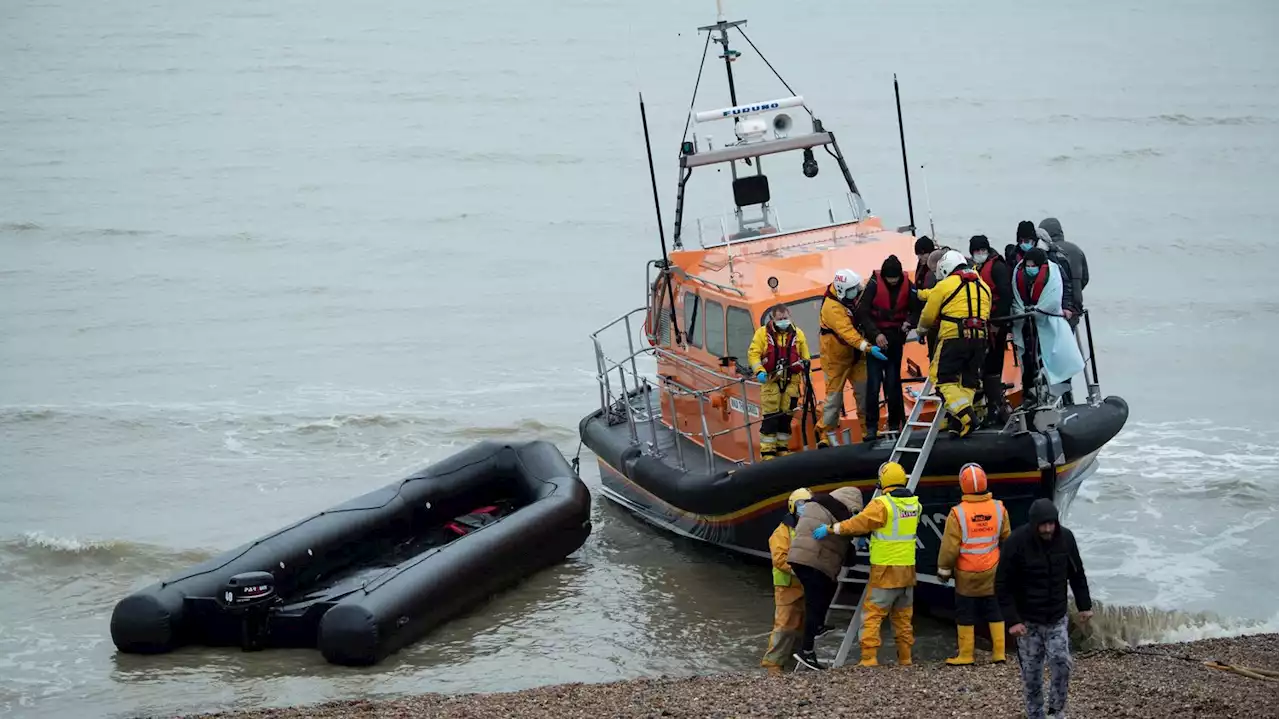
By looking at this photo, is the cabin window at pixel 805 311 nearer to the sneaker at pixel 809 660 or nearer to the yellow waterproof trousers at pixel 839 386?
the yellow waterproof trousers at pixel 839 386

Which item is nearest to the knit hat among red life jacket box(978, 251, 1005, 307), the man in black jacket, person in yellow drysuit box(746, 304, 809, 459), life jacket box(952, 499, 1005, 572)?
red life jacket box(978, 251, 1005, 307)

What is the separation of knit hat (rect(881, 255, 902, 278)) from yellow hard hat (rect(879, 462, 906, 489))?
1196 mm

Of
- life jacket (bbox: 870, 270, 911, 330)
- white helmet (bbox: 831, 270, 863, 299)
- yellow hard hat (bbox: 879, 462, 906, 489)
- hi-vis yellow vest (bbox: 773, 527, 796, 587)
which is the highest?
white helmet (bbox: 831, 270, 863, 299)

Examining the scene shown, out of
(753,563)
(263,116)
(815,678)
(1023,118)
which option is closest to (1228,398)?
(753,563)

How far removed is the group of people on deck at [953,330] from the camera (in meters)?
7.51

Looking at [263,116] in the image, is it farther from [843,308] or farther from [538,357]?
[843,308]

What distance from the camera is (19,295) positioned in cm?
1994

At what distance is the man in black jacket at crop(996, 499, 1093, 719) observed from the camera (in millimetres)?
5781

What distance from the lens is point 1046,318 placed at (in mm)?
7758

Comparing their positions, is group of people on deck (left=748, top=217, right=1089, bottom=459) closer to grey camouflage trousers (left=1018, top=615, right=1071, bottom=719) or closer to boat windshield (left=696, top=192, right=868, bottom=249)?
boat windshield (left=696, top=192, right=868, bottom=249)

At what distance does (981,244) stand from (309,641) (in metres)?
4.56

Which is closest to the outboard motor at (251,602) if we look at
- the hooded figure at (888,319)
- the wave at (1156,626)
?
the hooded figure at (888,319)

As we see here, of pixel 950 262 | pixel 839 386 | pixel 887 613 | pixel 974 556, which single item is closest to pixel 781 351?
pixel 839 386

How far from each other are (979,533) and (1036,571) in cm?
111
